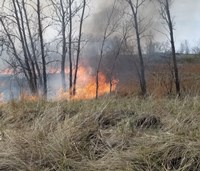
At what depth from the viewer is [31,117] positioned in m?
5.82

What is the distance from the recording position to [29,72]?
22.2 metres

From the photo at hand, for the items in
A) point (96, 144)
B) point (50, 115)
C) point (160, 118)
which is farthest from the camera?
point (50, 115)

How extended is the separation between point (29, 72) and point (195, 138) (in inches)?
765

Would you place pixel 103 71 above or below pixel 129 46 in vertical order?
below

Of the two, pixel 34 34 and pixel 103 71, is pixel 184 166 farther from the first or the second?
pixel 103 71

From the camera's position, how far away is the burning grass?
3285 millimetres

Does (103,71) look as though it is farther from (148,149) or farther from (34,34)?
(148,149)

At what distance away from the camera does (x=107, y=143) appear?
12.9 feet

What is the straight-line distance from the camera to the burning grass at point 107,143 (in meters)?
3.29

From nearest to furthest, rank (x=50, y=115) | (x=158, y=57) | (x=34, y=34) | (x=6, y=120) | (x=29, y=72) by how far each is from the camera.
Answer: (x=50, y=115) < (x=6, y=120) < (x=29, y=72) < (x=34, y=34) < (x=158, y=57)

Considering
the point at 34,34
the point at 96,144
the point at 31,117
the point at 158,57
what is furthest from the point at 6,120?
the point at 158,57

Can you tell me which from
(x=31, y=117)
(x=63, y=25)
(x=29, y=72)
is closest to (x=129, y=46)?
(x=63, y=25)

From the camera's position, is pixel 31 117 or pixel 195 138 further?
pixel 31 117

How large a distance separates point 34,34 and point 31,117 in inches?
799
